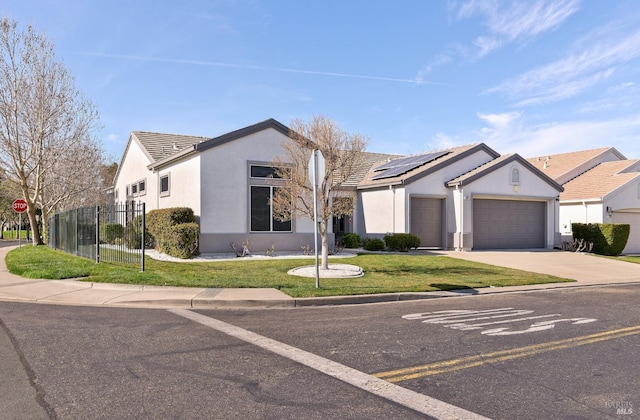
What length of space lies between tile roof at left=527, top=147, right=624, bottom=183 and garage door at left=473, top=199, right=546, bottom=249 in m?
6.61

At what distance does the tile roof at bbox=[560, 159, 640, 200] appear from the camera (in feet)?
84.1

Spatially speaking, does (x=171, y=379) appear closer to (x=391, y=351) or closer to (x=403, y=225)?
(x=391, y=351)

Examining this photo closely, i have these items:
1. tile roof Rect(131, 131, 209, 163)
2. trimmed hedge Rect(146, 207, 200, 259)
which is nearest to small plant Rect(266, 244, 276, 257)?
trimmed hedge Rect(146, 207, 200, 259)

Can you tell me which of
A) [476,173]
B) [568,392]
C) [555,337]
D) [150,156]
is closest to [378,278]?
[555,337]

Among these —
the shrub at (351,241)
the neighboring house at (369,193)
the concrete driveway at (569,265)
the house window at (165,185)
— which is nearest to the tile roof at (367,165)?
the neighboring house at (369,193)

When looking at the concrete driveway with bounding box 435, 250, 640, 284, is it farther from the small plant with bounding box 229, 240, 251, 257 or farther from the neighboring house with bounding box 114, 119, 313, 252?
the small plant with bounding box 229, 240, 251, 257

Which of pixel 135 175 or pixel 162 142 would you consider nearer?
pixel 162 142

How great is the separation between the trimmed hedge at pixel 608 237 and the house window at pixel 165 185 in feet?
67.4

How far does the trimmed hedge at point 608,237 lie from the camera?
→ 22375 millimetres

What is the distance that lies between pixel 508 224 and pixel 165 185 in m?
17.0

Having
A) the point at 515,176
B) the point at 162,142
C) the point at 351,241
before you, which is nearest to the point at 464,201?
the point at 515,176

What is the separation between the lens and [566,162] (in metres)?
31.7

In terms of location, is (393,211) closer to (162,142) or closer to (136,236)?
(136,236)

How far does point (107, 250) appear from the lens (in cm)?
1666
